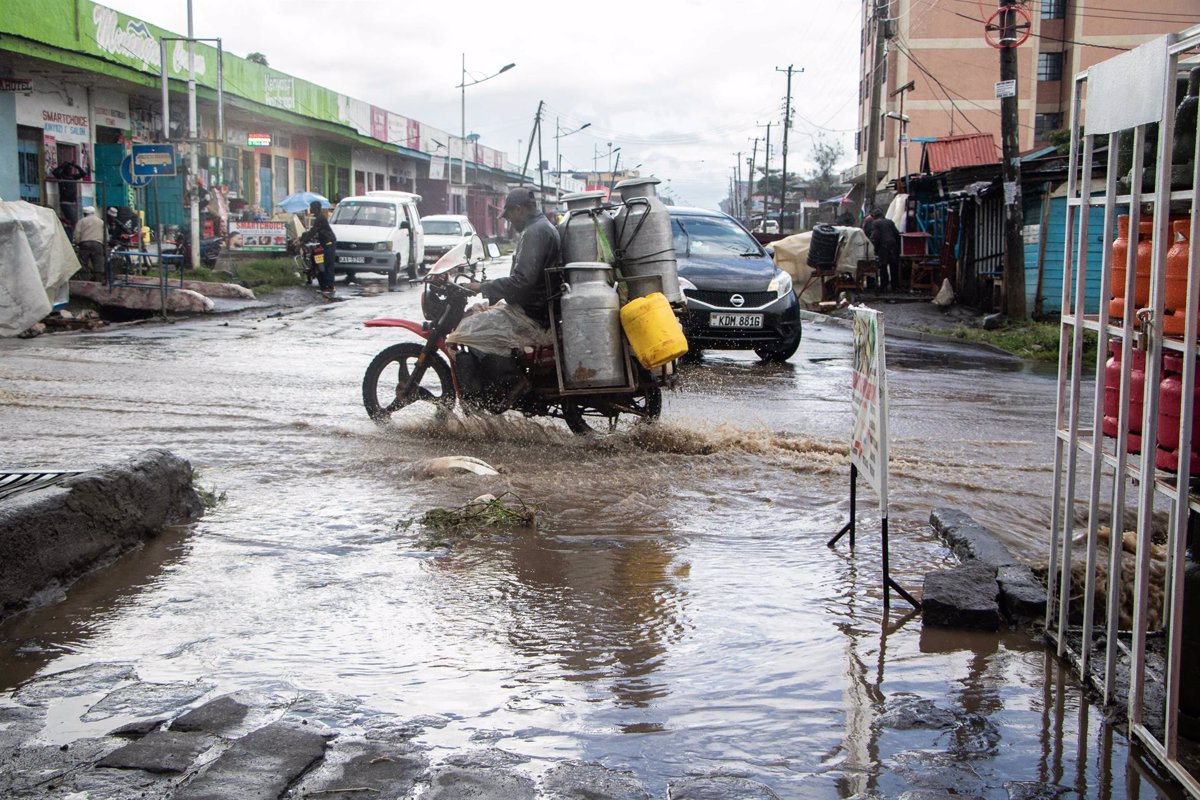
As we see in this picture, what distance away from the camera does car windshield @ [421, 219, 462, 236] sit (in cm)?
3366

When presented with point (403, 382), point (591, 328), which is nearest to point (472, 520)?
point (591, 328)

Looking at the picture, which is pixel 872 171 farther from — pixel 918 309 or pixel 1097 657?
pixel 1097 657

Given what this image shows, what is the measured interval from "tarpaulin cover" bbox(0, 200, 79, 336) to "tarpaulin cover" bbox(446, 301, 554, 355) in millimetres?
9275

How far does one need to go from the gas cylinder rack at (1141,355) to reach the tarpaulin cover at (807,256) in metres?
20.7

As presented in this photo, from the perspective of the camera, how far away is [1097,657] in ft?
12.6

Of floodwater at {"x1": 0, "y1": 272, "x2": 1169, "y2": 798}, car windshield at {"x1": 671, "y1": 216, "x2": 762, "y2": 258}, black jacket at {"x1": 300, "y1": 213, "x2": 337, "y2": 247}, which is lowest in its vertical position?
floodwater at {"x1": 0, "y1": 272, "x2": 1169, "y2": 798}

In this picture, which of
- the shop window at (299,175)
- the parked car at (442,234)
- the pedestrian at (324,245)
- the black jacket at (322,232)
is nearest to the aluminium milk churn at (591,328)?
the pedestrian at (324,245)

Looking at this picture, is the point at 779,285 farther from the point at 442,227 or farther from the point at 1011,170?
the point at 442,227


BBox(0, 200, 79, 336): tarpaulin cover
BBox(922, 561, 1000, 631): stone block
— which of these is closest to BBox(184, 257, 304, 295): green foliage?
BBox(0, 200, 79, 336): tarpaulin cover

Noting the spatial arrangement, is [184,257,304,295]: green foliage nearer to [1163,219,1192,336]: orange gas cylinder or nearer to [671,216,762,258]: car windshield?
[671,216,762,258]: car windshield

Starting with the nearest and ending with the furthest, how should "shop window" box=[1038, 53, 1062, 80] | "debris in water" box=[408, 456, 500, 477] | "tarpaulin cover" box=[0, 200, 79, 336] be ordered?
"debris in water" box=[408, 456, 500, 477]
"tarpaulin cover" box=[0, 200, 79, 336]
"shop window" box=[1038, 53, 1062, 80]

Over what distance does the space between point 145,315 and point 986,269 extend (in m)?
15.9

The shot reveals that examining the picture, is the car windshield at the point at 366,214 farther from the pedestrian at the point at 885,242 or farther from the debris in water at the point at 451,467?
the debris in water at the point at 451,467

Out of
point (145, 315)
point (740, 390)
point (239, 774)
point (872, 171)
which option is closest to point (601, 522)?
point (239, 774)
